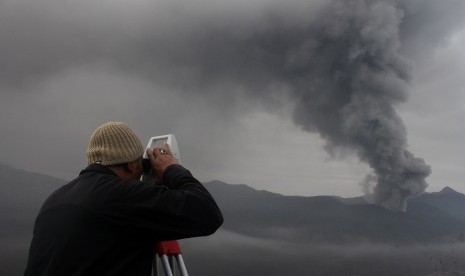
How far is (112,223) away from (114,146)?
0.62m

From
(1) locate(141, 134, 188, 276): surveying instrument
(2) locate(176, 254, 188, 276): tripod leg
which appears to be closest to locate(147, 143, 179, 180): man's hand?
(1) locate(141, 134, 188, 276): surveying instrument

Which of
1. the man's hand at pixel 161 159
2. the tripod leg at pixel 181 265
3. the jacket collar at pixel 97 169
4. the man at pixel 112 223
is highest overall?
the man's hand at pixel 161 159

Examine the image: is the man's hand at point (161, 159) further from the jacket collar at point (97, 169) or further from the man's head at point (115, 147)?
the jacket collar at point (97, 169)

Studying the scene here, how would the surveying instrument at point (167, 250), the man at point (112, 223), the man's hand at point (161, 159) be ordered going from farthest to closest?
the surveying instrument at point (167, 250) → the man's hand at point (161, 159) → the man at point (112, 223)

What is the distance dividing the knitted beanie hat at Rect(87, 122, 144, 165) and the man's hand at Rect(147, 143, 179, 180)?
0.61ft

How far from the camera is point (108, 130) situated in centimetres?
304

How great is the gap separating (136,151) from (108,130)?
0.87 feet

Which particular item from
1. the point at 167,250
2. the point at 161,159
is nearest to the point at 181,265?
the point at 167,250

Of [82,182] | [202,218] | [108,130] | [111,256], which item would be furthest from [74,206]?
[202,218]

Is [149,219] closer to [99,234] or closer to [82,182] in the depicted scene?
[99,234]

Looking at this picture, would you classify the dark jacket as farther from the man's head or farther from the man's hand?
the man's hand

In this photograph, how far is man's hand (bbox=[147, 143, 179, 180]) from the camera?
126 inches

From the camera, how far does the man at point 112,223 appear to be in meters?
2.68

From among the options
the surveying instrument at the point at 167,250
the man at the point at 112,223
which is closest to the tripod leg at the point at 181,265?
the surveying instrument at the point at 167,250
